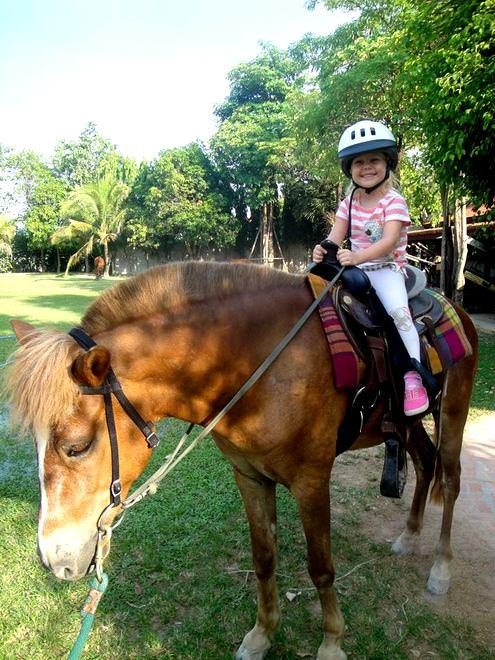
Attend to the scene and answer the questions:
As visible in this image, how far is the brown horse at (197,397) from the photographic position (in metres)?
1.58

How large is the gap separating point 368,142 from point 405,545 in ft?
9.31

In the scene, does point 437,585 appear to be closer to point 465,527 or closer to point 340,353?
point 465,527

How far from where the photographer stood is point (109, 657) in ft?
7.82

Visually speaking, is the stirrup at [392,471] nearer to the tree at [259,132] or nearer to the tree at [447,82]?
the tree at [447,82]

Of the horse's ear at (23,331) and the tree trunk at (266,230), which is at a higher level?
the tree trunk at (266,230)

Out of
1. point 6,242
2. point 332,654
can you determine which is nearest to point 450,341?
point 332,654

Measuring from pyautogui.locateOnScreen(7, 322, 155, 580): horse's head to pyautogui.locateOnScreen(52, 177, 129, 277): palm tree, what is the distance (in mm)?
35864

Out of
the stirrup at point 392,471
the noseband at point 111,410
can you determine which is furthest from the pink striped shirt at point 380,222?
the noseband at point 111,410

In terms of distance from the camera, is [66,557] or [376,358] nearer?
[66,557]

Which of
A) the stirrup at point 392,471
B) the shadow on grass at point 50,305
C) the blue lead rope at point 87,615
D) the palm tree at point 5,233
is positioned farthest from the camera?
the palm tree at point 5,233

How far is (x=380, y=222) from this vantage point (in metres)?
2.46

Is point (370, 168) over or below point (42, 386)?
over

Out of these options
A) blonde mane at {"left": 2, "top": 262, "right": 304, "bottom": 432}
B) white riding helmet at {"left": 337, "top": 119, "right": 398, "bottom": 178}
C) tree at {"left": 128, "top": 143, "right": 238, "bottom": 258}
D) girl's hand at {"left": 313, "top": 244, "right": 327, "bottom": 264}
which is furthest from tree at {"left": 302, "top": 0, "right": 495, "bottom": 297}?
tree at {"left": 128, "top": 143, "right": 238, "bottom": 258}

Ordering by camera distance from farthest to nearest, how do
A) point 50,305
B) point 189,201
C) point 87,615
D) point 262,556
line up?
point 189,201, point 50,305, point 262,556, point 87,615
